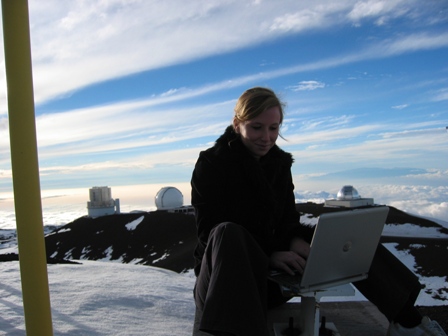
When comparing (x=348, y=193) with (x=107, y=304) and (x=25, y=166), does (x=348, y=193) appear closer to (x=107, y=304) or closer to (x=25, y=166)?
(x=107, y=304)

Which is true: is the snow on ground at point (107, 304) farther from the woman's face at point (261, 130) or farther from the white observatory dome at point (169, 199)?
the white observatory dome at point (169, 199)

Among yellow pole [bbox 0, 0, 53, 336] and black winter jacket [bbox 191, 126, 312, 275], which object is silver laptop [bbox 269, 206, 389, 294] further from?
yellow pole [bbox 0, 0, 53, 336]

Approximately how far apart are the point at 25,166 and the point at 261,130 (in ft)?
4.78

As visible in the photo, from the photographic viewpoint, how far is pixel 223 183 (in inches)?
108

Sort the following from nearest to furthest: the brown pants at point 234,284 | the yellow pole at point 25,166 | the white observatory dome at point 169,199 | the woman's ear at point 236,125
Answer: the yellow pole at point 25,166
the brown pants at point 234,284
the woman's ear at point 236,125
the white observatory dome at point 169,199

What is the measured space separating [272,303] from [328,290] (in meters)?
0.76

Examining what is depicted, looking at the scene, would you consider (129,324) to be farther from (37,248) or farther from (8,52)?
(8,52)

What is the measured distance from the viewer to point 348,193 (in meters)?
21.8

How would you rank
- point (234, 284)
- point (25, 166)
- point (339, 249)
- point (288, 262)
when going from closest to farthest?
point (25, 166)
point (234, 284)
point (339, 249)
point (288, 262)

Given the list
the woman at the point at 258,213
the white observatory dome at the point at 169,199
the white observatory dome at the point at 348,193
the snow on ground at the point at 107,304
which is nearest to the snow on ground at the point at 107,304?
the snow on ground at the point at 107,304

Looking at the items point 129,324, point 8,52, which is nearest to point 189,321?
point 129,324

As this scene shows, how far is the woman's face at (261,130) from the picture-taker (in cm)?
272

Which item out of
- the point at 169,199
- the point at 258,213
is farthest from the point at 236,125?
the point at 169,199

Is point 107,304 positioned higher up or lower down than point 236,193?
lower down
